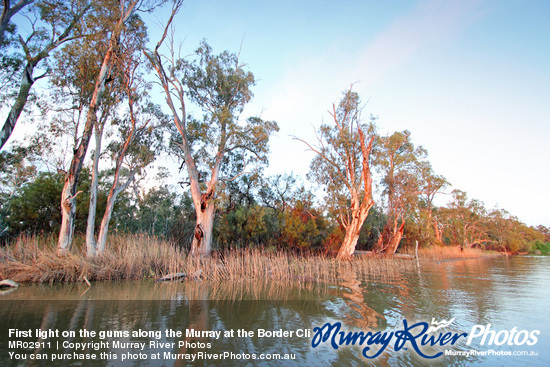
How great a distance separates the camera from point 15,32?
1168cm

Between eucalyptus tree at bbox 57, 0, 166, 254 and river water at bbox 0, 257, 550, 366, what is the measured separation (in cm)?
311

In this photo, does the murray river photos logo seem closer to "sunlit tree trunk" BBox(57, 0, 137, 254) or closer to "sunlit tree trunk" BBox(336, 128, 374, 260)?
"sunlit tree trunk" BBox(57, 0, 137, 254)

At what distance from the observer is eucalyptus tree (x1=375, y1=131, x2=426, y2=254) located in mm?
21062

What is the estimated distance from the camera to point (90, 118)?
11227mm

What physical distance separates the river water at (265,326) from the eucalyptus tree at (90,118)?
311 centimetres

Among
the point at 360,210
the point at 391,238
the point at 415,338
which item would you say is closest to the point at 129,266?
the point at 415,338

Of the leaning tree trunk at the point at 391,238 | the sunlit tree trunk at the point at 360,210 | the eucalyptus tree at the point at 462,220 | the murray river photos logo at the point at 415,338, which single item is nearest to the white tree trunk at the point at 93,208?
the murray river photos logo at the point at 415,338

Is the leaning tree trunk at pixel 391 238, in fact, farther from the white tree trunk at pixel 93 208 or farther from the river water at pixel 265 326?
the white tree trunk at pixel 93 208

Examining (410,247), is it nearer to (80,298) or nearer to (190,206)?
(190,206)

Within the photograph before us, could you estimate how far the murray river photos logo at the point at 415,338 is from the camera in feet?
12.2

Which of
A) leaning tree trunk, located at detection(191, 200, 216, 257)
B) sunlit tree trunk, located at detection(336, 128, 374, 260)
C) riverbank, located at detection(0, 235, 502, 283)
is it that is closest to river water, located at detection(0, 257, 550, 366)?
riverbank, located at detection(0, 235, 502, 283)

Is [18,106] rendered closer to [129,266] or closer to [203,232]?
[129,266]

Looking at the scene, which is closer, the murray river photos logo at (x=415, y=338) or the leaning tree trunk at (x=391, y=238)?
the murray river photos logo at (x=415, y=338)

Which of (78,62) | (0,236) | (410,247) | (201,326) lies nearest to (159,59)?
(78,62)
